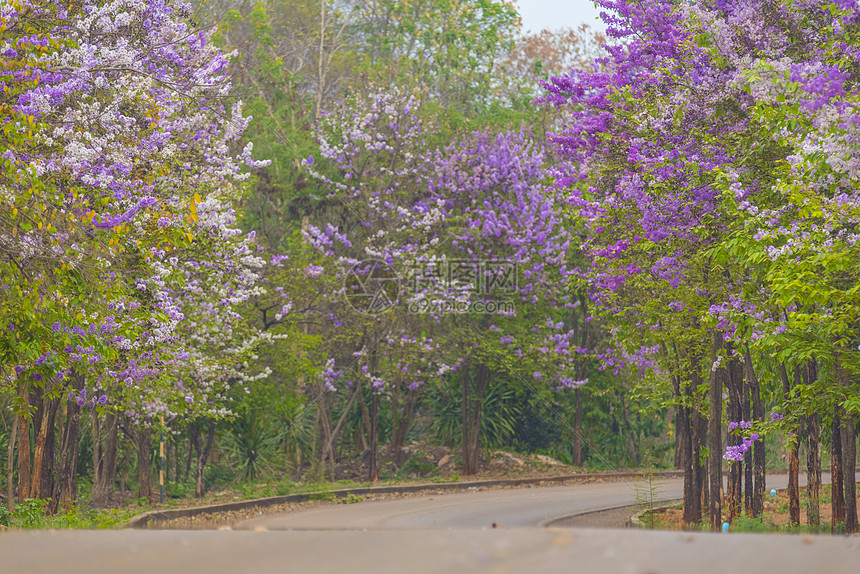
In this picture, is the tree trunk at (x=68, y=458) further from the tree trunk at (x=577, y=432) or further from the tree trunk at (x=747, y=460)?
the tree trunk at (x=577, y=432)

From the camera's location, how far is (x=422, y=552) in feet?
11.9

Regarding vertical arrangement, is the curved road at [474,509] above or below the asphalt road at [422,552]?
below

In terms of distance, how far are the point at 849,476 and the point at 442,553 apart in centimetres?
1023

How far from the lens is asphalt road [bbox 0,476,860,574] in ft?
11.0

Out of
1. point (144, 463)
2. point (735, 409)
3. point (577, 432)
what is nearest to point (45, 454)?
point (144, 463)

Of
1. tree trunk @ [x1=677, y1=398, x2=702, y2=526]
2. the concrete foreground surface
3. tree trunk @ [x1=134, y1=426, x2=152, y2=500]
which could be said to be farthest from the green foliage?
the concrete foreground surface

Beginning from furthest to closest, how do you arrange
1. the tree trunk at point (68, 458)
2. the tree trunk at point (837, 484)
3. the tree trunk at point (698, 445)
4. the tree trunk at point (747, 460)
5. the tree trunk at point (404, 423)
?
the tree trunk at point (404, 423) → the tree trunk at point (698, 445) → the tree trunk at point (747, 460) → the tree trunk at point (68, 458) → the tree trunk at point (837, 484)

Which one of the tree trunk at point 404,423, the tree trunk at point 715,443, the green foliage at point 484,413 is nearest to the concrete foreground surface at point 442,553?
the tree trunk at point 715,443

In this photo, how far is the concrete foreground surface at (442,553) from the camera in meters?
3.35

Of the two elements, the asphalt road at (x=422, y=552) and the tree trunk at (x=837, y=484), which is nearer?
the asphalt road at (x=422, y=552)

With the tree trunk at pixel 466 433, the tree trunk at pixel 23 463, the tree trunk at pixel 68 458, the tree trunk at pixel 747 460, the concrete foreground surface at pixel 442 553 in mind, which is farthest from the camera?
the tree trunk at pixel 466 433

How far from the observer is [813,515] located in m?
14.0

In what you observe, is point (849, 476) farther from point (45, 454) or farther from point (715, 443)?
point (45, 454)

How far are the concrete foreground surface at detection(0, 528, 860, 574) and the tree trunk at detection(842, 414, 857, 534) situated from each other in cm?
842
